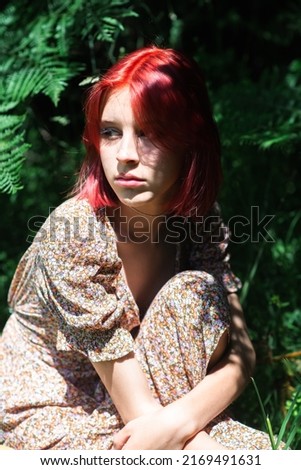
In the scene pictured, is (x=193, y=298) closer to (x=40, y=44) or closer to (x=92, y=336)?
(x=92, y=336)

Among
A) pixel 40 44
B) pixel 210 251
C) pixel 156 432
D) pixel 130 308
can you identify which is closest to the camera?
pixel 156 432

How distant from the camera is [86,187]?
1845mm

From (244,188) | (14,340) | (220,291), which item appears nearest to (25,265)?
(14,340)

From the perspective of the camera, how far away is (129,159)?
1.68 meters

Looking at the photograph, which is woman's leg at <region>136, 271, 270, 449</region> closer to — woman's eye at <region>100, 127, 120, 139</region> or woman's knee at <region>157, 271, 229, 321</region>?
woman's knee at <region>157, 271, 229, 321</region>

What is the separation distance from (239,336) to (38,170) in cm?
149

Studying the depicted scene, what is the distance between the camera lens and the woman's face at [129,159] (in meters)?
1.69

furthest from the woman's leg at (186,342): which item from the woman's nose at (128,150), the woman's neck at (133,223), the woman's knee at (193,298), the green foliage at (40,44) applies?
the green foliage at (40,44)

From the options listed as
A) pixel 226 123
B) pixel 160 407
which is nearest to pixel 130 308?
pixel 160 407

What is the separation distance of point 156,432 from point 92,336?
0.28 m

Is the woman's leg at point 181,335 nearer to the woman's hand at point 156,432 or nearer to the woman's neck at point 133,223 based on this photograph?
the woman's hand at point 156,432

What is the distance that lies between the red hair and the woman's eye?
3 centimetres
